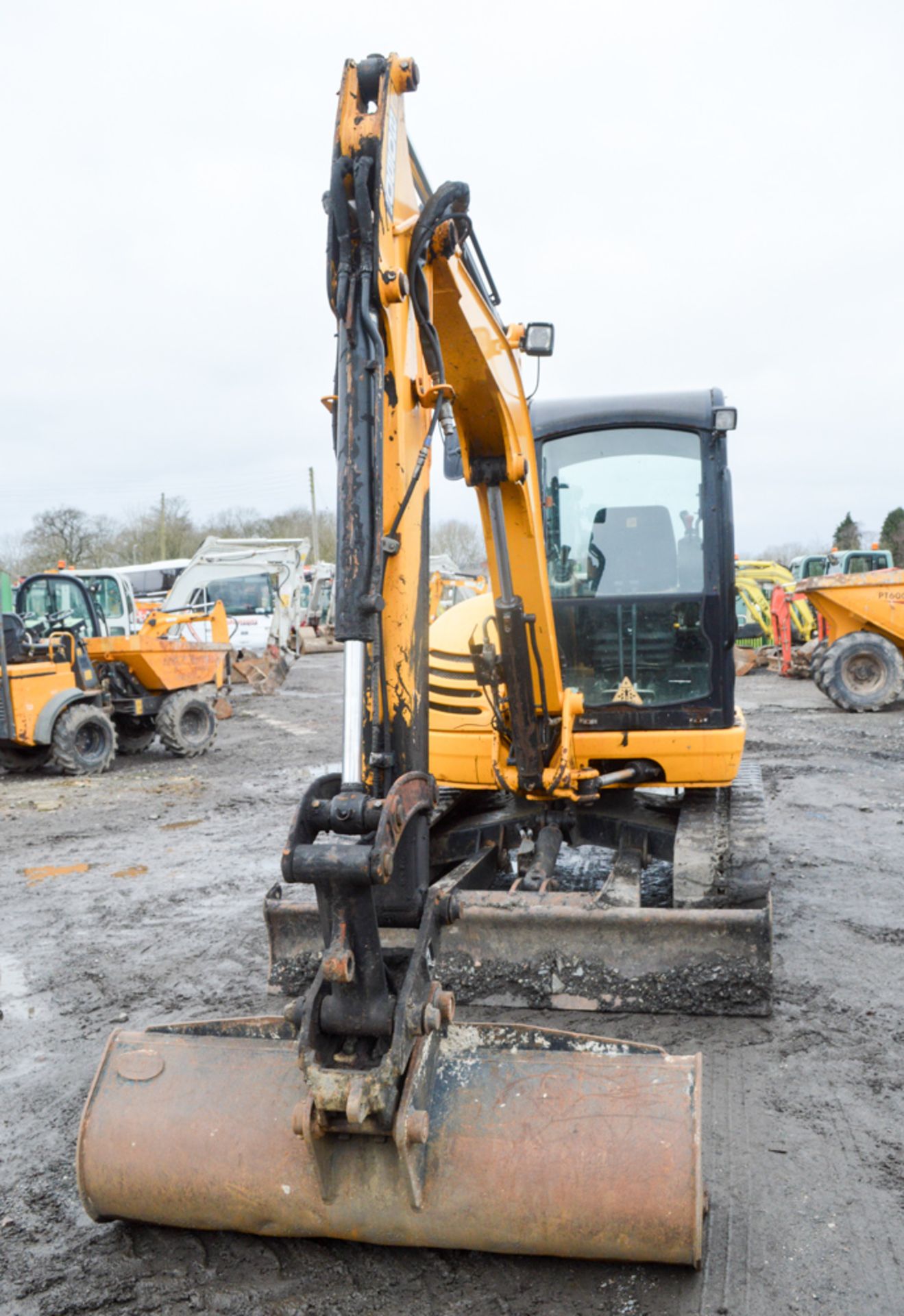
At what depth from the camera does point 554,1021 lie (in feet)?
12.8

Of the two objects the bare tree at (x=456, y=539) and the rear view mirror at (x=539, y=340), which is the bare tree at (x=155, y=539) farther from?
the rear view mirror at (x=539, y=340)

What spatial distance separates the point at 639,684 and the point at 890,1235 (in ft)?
8.92

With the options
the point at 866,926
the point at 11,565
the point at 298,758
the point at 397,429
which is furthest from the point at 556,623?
the point at 11,565

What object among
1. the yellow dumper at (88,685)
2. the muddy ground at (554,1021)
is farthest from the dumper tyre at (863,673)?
the yellow dumper at (88,685)

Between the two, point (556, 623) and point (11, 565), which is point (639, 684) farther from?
point (11, 565)

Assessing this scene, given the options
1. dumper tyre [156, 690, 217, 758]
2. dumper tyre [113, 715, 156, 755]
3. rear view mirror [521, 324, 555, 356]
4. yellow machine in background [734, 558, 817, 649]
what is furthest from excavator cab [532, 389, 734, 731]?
yellow machine in background [734, 558, 817, 649]

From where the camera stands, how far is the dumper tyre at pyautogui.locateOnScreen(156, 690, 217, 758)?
11594 millimetres

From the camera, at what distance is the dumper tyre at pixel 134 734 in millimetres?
12141

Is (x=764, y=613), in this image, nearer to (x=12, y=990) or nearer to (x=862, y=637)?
(x=862, y=637)

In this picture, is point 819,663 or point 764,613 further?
point 764,613

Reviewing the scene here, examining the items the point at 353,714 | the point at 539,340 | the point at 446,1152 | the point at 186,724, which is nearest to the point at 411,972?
the point at 446,1152

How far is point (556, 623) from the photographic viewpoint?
5105 mm

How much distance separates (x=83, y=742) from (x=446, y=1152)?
8.97 meters

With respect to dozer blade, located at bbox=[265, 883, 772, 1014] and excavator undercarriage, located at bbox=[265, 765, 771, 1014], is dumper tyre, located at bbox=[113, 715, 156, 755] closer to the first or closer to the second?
excavator undercarriage, located at bbox=[265, 765, 771, 1014]
